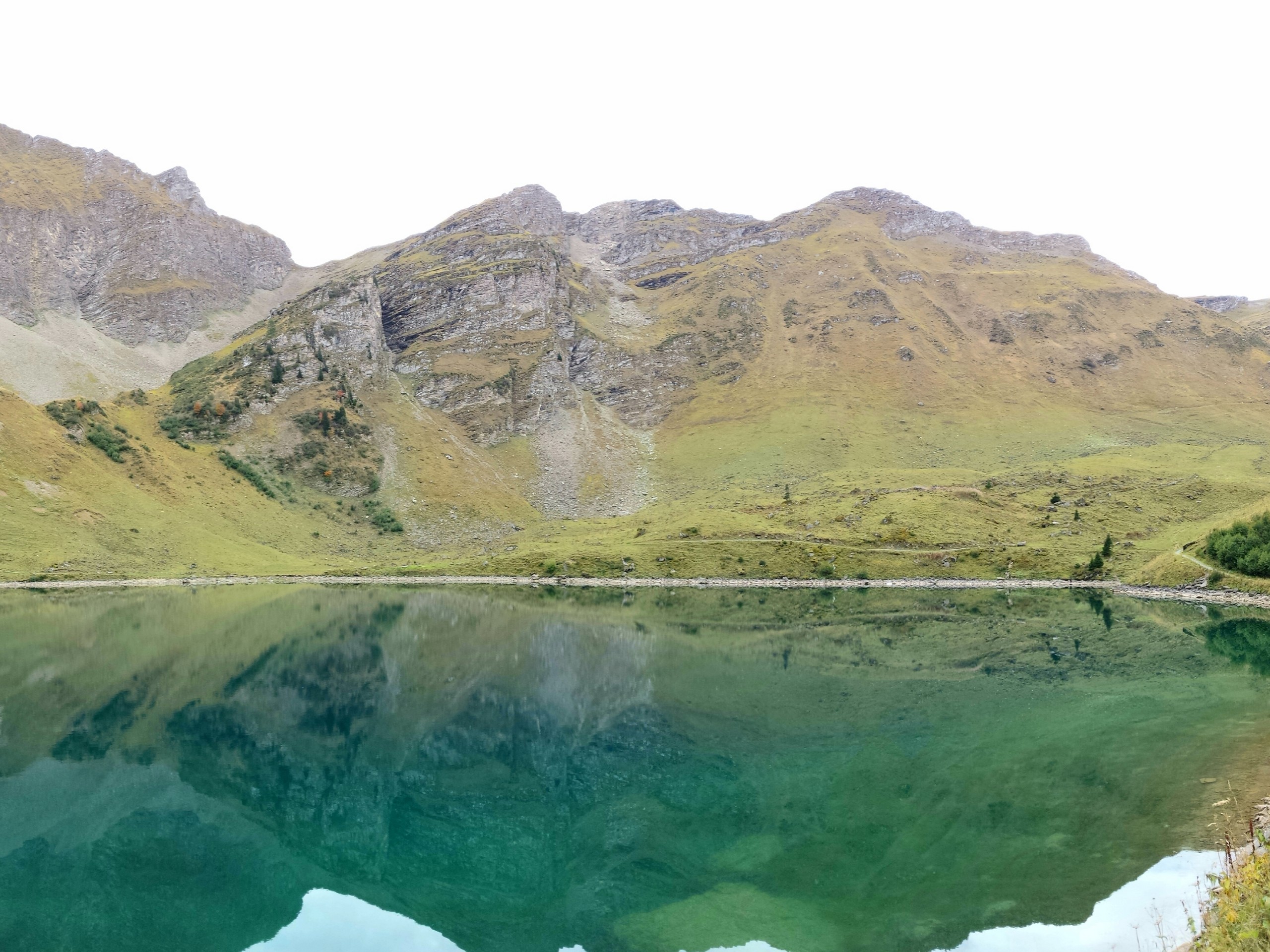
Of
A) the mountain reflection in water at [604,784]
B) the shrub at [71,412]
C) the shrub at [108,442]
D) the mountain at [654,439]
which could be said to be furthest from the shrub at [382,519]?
the mountain reflection in water at [604,784]

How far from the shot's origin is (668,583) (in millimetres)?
86625

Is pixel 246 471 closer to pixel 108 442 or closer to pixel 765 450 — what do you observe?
pixel 108 442

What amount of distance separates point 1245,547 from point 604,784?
70.9 m

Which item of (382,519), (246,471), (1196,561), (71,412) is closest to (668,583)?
(1196,561)

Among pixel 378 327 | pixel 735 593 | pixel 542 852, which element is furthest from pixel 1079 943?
pixel 378 327

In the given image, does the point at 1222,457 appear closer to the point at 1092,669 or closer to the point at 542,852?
the point at 1092,669

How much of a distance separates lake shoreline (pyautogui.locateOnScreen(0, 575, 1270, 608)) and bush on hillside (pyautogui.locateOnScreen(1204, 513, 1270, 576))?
9.86ft

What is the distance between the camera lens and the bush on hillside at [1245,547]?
61812 millimetres

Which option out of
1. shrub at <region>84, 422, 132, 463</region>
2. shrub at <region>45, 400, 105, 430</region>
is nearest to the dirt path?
shrub at <region>84, 422, 132, 463</region>

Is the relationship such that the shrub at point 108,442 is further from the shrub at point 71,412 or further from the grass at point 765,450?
the grass at point 765,450

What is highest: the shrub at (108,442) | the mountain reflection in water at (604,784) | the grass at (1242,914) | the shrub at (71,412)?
the shrub at (71,412)

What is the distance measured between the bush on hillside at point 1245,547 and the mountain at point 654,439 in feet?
13.2

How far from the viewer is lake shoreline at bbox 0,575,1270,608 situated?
228ft

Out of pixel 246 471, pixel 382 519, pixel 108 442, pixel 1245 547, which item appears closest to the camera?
pixel 1245 547
